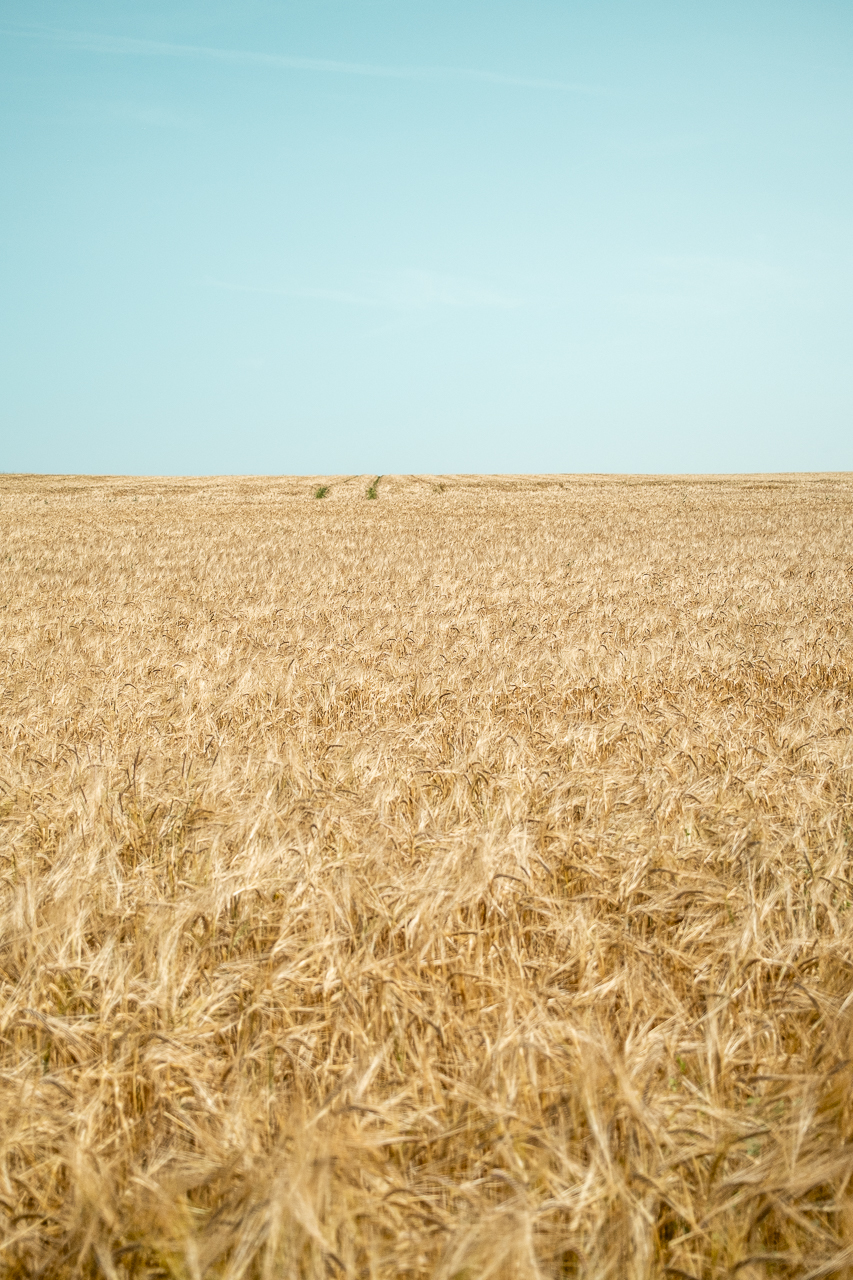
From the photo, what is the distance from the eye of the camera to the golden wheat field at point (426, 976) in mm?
1344

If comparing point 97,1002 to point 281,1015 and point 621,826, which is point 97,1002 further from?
point 621,826

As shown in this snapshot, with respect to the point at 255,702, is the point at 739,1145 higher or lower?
lower

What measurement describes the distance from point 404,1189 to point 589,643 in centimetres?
555

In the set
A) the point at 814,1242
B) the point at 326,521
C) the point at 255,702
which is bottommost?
the point at 814,1242

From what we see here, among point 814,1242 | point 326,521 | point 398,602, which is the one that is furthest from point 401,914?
point 326,521

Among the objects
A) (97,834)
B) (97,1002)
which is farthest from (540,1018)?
(97,834)

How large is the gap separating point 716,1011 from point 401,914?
39.1 inches

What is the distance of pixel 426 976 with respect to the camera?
2127 millimetres

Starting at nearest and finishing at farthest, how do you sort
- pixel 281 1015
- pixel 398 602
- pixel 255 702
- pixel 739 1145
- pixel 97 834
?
pixel 739 1145, pixel 281 1015, pixel 97 834, pixel 255 702, pixel 398 602

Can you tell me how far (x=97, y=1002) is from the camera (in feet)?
6.51

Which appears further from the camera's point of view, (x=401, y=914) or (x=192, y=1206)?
(x=401, y=914)

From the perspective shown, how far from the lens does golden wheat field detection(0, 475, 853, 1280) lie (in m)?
1.34

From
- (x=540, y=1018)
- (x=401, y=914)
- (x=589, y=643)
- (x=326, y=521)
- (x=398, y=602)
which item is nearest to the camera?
(x=540, y=1018)

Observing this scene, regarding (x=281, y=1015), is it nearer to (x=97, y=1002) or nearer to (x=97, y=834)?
(x=97, y=1002)
